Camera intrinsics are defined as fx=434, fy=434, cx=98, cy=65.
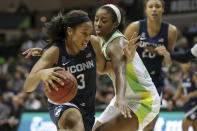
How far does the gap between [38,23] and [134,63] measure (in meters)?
13.4

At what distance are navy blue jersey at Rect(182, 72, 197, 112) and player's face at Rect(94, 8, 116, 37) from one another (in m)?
4.42

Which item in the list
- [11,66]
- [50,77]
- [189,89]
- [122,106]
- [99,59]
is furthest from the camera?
[11,66]

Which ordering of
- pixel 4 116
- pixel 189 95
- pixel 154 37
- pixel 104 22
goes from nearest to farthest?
pixel 104 22
pixel 154 37
pixel 189 95
pixel 4 116

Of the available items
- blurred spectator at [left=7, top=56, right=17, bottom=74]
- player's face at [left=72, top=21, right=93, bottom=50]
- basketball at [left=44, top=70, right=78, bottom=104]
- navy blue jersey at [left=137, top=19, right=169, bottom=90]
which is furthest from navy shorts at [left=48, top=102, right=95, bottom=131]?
blurred spectator at [left=7, top=56, right=17, bottom=74]

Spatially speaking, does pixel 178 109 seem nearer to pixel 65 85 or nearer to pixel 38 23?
pixel 65 85

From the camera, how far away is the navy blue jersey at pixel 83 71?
439 cm

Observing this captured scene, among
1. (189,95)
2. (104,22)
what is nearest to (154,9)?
(104,22)

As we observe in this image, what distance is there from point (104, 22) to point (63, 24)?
461mm

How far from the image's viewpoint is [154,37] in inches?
238

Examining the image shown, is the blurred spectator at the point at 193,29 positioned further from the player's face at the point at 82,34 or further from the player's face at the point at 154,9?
the player's face at the point at 82,34

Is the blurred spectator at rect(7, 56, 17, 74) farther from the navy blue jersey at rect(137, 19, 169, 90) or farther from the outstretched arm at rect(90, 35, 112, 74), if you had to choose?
the outstretched arm at rect(90, 35, 112, 74)

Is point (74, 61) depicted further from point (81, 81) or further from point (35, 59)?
point (35, 59)

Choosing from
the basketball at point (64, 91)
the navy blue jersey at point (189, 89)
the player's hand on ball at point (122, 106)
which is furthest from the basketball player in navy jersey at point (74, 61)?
the navy blue jersey at point (189, 89)

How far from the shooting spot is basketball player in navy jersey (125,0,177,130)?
5926 millimetres
